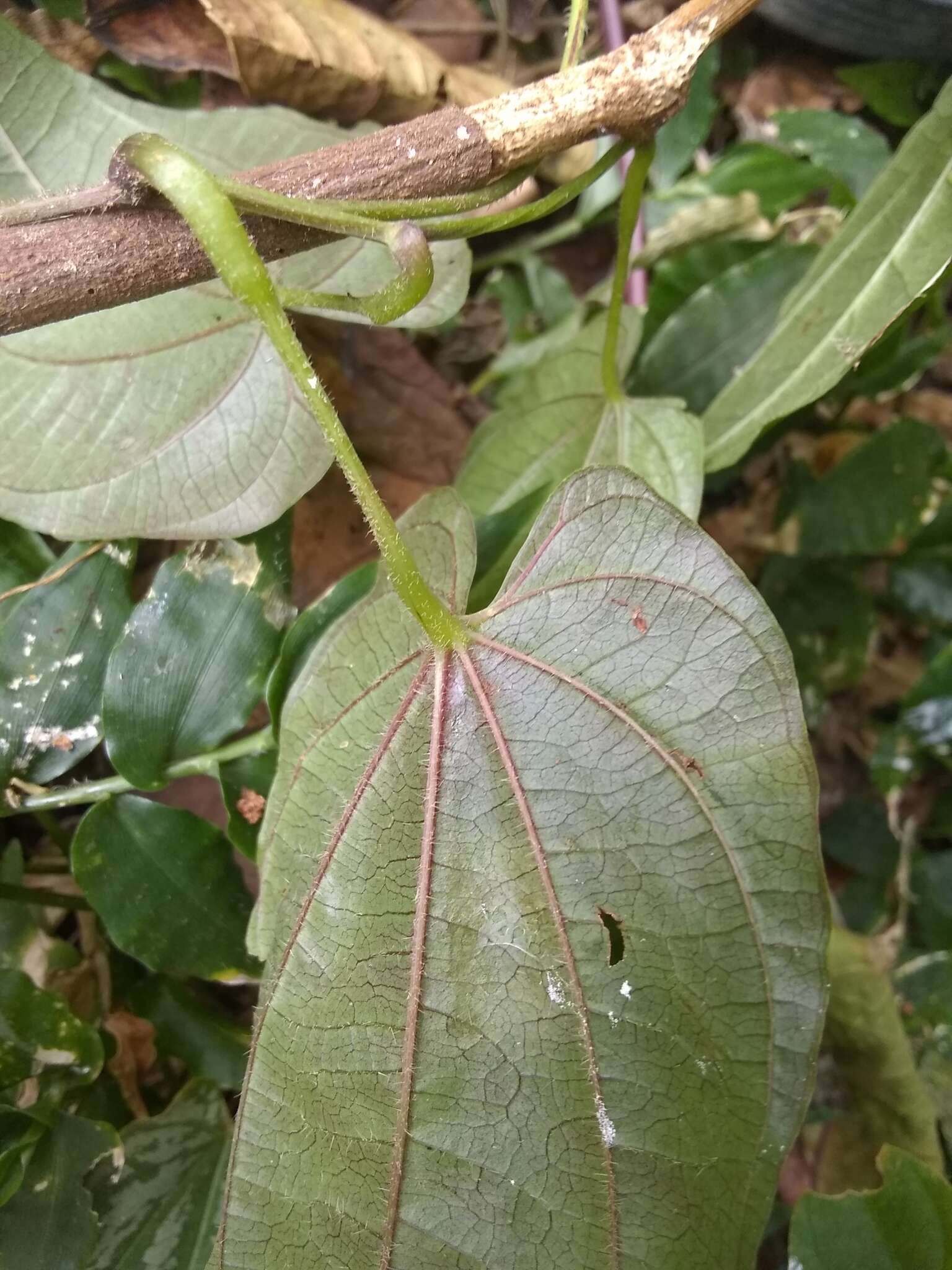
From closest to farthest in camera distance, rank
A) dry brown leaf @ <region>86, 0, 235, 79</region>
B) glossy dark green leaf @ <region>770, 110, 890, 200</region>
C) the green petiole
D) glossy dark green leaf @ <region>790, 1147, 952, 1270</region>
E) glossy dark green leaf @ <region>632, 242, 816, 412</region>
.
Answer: the green petiole, glossy dark green leaf @ <region>790, 1147, 952, 1270</region>, dry brown leaf @ <region>86, 0, 235, 79</region>, glossy dark green leaf @ <region>632, 242, 816, 412</region>, glossy dark green leaf @ <region>770, 110, 890, 200</region>

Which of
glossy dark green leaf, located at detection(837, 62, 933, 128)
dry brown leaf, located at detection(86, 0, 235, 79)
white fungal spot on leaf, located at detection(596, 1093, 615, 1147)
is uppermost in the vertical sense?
dry brown leaf, located at detection(86, 0, 235, 79)

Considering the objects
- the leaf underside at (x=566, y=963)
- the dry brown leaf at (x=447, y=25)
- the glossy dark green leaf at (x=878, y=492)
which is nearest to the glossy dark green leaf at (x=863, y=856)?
the glossy dark green leaf at (x=878, y=492)

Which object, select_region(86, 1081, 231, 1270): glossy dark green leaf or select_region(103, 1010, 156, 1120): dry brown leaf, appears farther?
select_region(103, 1010, 156, 1120): dry brown leaf

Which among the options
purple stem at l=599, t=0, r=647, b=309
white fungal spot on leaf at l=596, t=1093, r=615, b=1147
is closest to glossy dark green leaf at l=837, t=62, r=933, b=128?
purple stem at l=599, t=0, r=647, b=309

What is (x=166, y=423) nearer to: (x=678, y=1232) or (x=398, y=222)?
(x=398, y=222)

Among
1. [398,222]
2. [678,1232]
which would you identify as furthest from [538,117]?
[678,1232]

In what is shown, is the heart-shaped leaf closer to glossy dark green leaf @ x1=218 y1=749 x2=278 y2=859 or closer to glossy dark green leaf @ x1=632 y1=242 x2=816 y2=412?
glossy dark green leaf @ x1=218 y1=749 x2=278 y2=859
